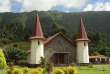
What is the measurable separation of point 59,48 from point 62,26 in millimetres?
91858

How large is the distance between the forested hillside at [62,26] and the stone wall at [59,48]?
824 inches

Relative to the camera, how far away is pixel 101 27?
382 ft

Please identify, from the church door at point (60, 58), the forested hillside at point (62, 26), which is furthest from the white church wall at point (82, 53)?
the forested hillside at point (62, 26)

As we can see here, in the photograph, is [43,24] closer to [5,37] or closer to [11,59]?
[5,37]

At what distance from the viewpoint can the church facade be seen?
93.1 ft

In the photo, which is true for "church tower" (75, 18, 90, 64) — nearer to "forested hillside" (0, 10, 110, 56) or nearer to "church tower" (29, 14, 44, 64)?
"church tower" (29, 14, 44, 64)

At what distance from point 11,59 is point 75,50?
14.3 metres

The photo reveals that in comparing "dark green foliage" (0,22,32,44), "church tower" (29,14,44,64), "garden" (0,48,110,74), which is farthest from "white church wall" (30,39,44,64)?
"dark green foliage" (0,22,32,44)

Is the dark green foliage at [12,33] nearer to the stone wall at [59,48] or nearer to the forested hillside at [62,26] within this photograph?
the forested hillside at [62,26]

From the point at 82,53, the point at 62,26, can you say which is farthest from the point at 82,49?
the point at 62,26

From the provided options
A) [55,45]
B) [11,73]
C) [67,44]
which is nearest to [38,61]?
[55,45]

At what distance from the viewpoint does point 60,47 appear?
30.5 m

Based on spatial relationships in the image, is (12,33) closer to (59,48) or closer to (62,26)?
(62,26)

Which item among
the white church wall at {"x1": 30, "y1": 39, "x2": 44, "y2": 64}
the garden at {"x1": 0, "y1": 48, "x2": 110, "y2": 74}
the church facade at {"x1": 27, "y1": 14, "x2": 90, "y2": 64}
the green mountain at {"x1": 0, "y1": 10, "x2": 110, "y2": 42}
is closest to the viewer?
the garden at {"x1": 0, "y1": 48, "x2": 110, "y2": 74}
